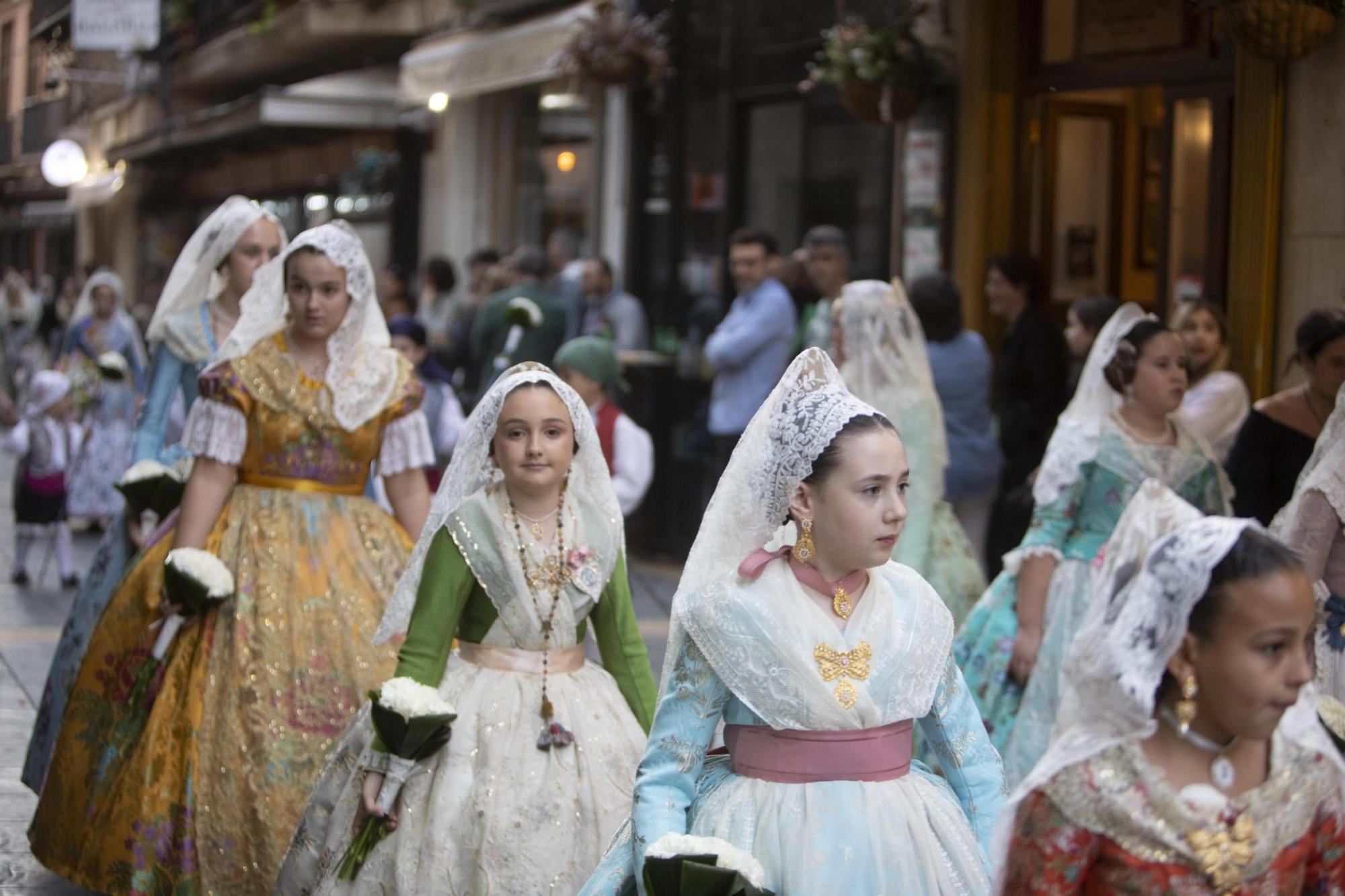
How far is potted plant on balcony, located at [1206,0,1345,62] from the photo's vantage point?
7953 millimetres

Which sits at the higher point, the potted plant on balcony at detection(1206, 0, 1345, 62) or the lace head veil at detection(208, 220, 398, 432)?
the potted plant on balcony at detection(1206, 0, 1345, 62)

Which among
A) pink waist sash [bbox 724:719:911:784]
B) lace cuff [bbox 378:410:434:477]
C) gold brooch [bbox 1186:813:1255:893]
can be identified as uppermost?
lace cuff [bbox 378:410:434:477]

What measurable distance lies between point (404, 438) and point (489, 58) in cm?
1105

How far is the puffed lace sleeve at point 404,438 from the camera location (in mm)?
5980

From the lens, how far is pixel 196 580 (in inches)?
213

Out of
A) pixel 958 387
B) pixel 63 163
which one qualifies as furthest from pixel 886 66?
pixel 63 163

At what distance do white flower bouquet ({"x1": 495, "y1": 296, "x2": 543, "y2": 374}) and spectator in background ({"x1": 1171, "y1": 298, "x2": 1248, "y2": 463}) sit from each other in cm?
436

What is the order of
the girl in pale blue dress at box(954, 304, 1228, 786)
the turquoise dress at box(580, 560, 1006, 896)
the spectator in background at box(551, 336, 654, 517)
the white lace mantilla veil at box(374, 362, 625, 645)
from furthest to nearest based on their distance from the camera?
the spectator in background at box(551, 336, 654, 517) < the girl in pale blue dress at box(954, 304, 1228, 786) < the white lace mantilla veil at box(374, 362, 625, 645) < the turquoise dress at box(580, 560, 1006, 896)

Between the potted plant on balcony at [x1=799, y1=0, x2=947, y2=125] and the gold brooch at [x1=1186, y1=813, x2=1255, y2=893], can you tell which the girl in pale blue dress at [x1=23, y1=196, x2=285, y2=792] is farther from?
the potted plant on balcony at [x1=799, y1=0, x2=947, y2=125]

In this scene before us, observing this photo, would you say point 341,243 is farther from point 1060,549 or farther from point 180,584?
point 1060,549

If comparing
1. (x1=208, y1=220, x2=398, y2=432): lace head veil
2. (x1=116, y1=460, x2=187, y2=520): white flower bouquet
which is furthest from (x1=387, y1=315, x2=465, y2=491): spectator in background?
(x1=208, y1=220, x2=398, y2=432): lace head veil

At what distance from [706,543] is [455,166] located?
16388 mm

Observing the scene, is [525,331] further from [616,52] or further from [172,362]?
[172,362]

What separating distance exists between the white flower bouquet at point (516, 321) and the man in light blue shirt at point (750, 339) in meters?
1.21
